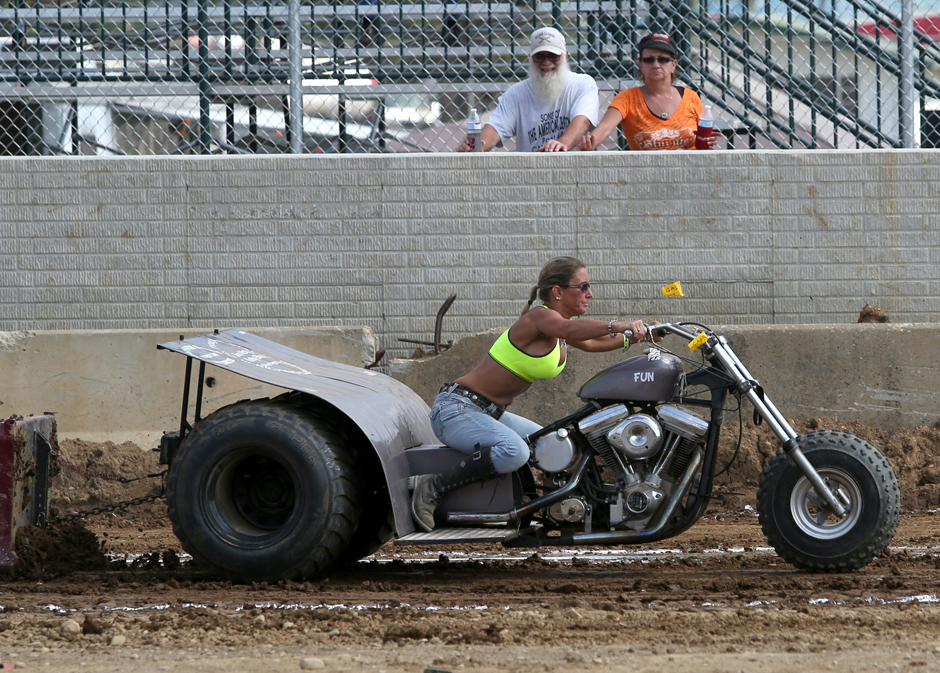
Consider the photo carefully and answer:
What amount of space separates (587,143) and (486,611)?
5237 millimetres

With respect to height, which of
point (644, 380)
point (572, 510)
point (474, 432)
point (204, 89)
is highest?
point (204, 89)

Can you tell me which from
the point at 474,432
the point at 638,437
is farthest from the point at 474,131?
the point at 638,437

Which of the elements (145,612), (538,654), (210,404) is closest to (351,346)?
(210,404)

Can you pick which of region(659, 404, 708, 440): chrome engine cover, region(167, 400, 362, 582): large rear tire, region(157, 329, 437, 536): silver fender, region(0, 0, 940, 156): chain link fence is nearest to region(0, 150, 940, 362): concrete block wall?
region(0, 0, 940, 156): chain link fence

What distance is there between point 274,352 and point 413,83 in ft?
14.6

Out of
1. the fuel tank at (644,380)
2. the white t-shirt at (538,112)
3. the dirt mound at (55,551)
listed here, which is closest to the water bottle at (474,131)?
the white t-shirt at (538,112)

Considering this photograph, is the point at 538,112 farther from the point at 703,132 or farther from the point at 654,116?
the point at 703,132

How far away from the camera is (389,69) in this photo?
31.9 feet

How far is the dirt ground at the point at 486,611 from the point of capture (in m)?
3.89

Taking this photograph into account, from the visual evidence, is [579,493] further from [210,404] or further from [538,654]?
[210,404]

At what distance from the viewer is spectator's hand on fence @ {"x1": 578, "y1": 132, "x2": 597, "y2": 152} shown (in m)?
8.92

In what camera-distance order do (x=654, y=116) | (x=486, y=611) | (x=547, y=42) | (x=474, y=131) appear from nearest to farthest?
(x=486, y=611)
(x=547, y=42)
(x=654, y=116)
(x=474, y=131)

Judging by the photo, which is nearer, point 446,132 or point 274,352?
point 274,352

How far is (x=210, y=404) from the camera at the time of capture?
8.56 metres
